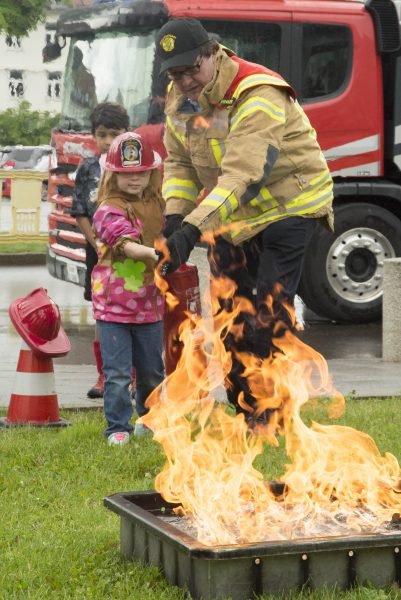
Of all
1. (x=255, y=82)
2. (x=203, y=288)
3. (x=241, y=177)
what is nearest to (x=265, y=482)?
(x=241, y=177)

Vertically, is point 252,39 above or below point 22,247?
above

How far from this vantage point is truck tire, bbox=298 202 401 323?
14008 millimetres

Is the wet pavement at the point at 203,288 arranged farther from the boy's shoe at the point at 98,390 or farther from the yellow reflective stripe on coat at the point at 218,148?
the yellow reflective stripe on coat at the point at 218,148

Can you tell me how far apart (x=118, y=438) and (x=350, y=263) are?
703cm

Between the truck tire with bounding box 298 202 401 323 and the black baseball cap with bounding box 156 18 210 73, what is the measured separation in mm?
7658

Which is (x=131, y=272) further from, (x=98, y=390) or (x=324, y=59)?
(x=324, y=59)

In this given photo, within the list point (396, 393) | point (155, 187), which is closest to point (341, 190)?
point (396, 393)

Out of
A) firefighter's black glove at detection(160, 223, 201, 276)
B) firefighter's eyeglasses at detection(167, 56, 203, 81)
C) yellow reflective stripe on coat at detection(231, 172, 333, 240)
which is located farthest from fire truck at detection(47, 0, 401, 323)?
firefighter's black glove at detection(160, 223, 201, 276)

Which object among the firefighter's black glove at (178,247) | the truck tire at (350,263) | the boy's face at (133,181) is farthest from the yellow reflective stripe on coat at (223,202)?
the truck tire at (350,263)

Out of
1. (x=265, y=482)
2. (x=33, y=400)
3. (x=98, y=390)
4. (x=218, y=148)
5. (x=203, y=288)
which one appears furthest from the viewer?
(x=203, y=288)

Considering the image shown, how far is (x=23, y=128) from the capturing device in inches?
2579

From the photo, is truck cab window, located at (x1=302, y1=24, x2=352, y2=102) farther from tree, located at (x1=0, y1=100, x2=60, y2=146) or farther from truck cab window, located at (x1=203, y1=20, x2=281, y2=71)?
tree, located at (x1=0, y1=100, x2=60, y2=146)

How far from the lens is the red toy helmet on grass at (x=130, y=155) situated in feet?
24.1

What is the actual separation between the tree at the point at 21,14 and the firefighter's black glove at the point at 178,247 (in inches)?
1251
